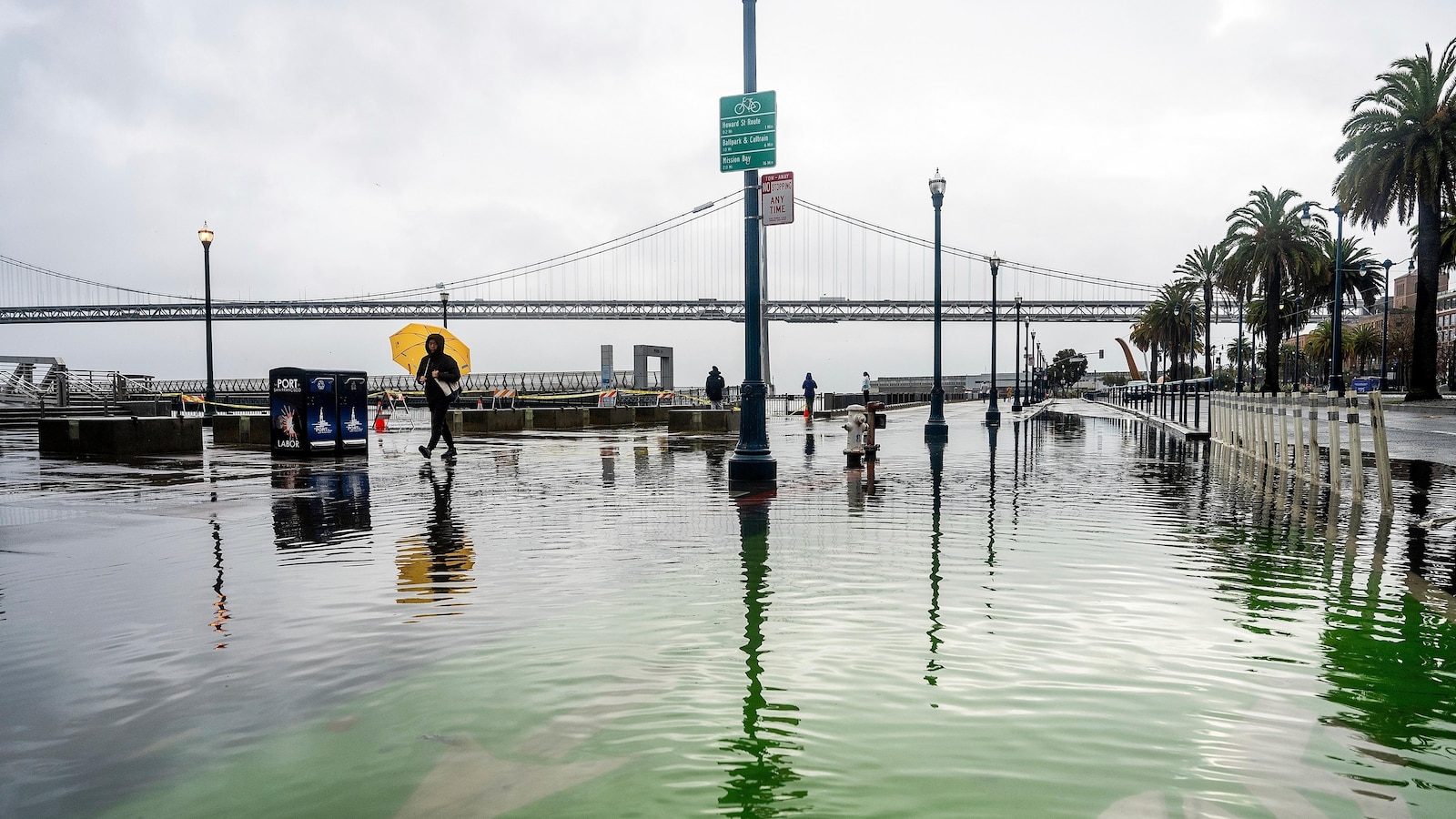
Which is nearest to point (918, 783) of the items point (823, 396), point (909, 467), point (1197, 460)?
point (909, 467)

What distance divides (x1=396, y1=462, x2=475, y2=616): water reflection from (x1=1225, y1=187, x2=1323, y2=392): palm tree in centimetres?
6146

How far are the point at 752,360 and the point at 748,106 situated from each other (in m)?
3.32

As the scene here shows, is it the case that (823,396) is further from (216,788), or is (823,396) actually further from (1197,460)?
(216,788)

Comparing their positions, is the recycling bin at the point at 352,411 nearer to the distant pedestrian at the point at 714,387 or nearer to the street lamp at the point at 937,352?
the street lamp at the point at 937,352

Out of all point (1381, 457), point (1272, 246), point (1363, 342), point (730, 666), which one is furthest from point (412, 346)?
point (1363, 342)

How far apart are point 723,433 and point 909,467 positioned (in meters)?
12.2

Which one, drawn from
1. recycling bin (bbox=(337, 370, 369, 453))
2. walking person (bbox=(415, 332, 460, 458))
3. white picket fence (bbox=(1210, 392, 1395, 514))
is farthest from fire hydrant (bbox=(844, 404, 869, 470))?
recycling bin (bbox=(337, 370, 369, 453))

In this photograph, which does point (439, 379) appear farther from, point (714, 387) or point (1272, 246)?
point (1272, 246)

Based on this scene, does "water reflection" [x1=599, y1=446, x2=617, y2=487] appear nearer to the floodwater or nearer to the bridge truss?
the floodwater

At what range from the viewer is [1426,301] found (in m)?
43.3

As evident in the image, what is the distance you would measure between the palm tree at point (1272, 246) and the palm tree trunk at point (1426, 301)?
14.0 meters

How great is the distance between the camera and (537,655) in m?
4.32

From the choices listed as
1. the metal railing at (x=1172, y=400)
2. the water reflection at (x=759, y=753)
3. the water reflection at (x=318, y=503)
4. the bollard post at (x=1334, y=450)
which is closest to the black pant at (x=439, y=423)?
the water reflection at (x=318, y=503)

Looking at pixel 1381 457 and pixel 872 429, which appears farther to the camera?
pixel 872 429
